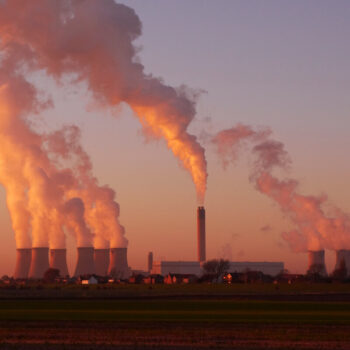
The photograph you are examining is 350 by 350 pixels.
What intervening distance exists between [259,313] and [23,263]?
3340 inches

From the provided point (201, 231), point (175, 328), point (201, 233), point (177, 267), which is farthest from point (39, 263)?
point (175, 328)

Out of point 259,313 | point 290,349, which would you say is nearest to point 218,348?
point 290,349

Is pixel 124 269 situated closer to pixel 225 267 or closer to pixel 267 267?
pixel 225 267

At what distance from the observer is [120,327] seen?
1179 inches

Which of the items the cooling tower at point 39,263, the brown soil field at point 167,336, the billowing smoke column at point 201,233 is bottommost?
the brown soil field at point 167,336

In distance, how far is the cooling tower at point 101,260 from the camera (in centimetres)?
12183

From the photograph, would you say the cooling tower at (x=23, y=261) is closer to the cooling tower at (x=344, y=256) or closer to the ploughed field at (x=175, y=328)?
the cooling tower at (x=344, y=256)

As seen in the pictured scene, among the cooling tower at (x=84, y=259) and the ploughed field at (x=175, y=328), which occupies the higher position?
the cooling tower at (x=84, y=259)

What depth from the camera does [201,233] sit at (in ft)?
400

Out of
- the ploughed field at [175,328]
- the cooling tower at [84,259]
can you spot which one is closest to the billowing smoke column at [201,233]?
the cooling tower at [84,259]

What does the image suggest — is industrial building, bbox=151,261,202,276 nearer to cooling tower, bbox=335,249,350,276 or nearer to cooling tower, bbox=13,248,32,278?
cooling tower, bbox=335,249,350,276

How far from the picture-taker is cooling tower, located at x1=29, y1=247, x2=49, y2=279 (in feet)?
374

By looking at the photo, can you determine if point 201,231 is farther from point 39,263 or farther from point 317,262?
point 39,263

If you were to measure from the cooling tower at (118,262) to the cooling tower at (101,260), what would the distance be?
1.11 m
